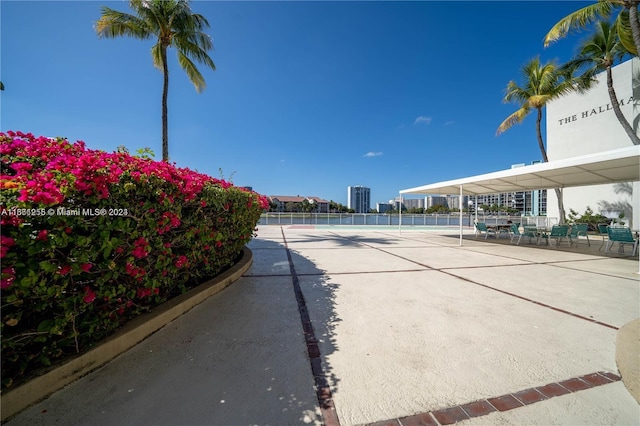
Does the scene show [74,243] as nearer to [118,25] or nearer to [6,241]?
[6,241]

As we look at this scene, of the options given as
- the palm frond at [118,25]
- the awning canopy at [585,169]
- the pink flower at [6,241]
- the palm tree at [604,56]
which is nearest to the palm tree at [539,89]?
the palm tree at [604,56]

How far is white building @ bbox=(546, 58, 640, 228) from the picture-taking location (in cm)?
1277

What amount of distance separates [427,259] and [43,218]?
6.85 metres

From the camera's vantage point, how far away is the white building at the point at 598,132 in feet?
41.9

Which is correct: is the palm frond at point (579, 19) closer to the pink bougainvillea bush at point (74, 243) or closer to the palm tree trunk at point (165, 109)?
the pink bougainvillea bush at point (74, 243)

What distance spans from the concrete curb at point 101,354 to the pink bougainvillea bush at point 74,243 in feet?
0.27

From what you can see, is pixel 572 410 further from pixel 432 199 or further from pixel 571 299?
pixel 432 199

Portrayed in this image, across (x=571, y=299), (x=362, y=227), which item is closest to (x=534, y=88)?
(x=362, y=227)

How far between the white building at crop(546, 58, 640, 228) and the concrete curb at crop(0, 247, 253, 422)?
19.9 meters

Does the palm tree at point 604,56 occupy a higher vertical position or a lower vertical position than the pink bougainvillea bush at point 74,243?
higher

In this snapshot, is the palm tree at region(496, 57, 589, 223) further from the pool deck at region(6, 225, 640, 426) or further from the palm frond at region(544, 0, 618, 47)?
the pool deck at region(6, 225, 640, 426)

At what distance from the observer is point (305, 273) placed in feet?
15.9

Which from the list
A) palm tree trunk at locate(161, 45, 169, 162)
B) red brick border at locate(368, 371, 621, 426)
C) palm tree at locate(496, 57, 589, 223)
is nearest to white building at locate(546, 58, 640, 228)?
palm tree at locate(496, 57, 589, 223)

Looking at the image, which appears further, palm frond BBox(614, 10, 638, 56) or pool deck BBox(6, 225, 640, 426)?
palm frond BBox(614, 10, 638, 56)
